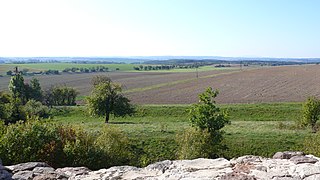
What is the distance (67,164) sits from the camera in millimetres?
21250

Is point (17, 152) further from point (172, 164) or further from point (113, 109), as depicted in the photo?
point (113, 109)

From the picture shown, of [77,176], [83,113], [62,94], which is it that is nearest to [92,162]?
[77,176]

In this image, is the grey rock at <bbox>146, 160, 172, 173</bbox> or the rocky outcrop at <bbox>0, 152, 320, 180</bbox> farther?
the grey rock at <bbox>146, 160, 172, 173</bbox>

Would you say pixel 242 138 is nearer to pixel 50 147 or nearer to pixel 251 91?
pixel 50 147

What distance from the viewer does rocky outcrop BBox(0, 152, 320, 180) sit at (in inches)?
439

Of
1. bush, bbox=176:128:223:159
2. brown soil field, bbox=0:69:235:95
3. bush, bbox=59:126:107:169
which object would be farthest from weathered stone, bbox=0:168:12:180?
brown soil field, bbox=0:69:235:95

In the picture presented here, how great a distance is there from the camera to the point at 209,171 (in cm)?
1206

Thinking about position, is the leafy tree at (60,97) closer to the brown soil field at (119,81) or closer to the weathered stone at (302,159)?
the brown soil field at (119,81)

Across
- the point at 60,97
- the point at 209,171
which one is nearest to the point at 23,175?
the point at 209,171

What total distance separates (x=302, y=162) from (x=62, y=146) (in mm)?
14294

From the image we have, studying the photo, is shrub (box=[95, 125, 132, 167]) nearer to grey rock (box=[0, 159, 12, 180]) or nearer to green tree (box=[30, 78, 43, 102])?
grey rock (box=[0, 159, 12, 180])

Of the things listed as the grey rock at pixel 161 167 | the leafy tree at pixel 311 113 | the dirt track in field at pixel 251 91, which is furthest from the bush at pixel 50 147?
the dirt track in field at pixel 251 91

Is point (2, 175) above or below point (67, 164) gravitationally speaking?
above

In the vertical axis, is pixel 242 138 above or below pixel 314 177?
below
